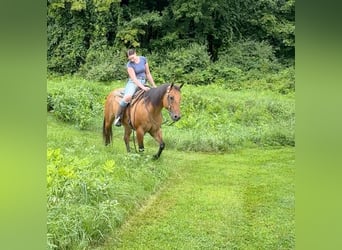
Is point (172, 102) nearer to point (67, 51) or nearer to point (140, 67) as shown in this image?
A: point (140, 67)

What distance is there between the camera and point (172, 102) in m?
3.41

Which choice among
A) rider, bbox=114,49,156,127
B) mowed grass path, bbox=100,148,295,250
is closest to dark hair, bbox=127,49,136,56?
rider, bbox=114,49,156,127

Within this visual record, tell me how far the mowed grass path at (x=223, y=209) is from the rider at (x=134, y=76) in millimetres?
537

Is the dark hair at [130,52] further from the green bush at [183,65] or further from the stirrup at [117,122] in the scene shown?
the stirrup at [117,122]

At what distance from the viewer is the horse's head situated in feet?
11.2

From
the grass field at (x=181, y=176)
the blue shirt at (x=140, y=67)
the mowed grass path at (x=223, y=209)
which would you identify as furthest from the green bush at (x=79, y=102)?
the mowed grass path at (x=223, y=209)

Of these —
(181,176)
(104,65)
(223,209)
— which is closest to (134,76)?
(104,65)

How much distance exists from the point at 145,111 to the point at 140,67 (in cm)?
27

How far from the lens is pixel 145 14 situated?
3.54 m

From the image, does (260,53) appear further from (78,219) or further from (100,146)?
(78,219)

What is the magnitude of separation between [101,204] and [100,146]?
0.36 meters

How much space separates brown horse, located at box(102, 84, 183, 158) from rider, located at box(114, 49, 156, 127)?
0.03 meters

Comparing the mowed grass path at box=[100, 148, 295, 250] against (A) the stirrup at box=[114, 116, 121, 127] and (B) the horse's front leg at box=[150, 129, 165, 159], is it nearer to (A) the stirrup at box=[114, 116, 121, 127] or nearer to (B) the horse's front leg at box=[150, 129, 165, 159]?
(B) the horse's front leg at box=[150, 129, 165, 159]
